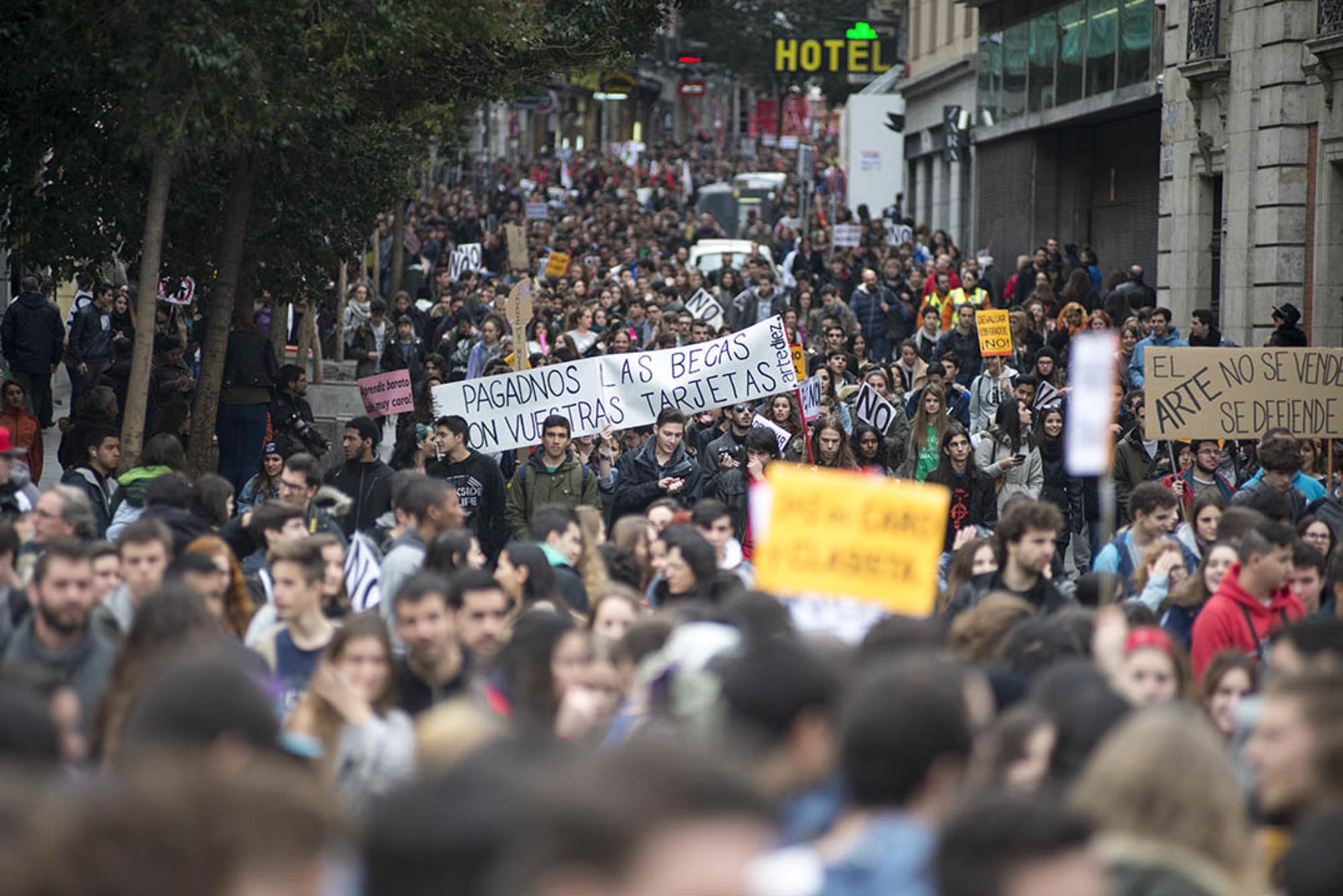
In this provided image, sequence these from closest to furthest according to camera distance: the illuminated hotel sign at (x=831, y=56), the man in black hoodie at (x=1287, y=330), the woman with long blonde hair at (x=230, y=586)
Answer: the woman with long blonde hair at (x=230, y=586) → the man in black hoodie at (x=1287, y=330) → the illuminated hotel sign at (x=831, y=56)

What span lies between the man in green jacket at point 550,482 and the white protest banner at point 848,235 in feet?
69.1

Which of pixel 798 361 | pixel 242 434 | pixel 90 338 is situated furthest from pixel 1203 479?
pixel 90 338

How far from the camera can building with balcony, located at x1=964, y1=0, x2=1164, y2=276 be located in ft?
92.3

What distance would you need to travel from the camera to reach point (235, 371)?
16234mm

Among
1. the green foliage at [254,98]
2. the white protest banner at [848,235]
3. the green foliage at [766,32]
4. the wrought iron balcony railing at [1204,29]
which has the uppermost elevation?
the green foliage at [766,32]

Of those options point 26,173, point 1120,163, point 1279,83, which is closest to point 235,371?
point 26,173

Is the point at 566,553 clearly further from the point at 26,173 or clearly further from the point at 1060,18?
the point at 1060,18

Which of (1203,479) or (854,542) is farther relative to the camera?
(1203,479)

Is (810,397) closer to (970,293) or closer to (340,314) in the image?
(970,293)

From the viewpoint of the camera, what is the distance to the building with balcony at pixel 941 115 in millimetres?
38562

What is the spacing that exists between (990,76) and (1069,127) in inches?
164

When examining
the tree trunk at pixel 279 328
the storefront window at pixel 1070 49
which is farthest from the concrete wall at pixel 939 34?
the tree trunk at pixel 279 328

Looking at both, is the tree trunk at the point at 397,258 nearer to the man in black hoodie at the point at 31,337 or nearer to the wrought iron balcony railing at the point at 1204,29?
the man in black hoodie at the point at 31,337

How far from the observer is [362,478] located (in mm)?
12117
